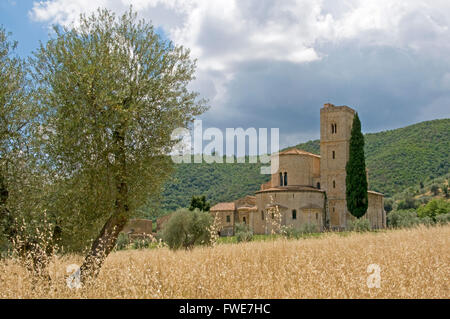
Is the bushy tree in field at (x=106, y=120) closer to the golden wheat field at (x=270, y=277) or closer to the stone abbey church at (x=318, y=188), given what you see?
the golden wheat field at (x=270, y=277)

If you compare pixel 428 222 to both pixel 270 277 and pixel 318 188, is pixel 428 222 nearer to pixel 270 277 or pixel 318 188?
pixel 270 277

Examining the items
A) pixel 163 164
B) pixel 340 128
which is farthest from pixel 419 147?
pixel 163 164

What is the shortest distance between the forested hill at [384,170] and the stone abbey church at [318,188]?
24.1 m

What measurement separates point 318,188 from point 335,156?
4.61 meters

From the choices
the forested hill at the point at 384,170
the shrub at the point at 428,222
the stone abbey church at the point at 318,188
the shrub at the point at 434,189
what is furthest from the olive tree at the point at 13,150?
the shrub at the point at 434,189

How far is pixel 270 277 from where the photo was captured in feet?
23.1

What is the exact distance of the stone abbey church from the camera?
51094 mm

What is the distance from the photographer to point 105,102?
9875 mm

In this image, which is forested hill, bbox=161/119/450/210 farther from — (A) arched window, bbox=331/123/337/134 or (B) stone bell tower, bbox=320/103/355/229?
(A) arched window, bbox=331/123/337/134

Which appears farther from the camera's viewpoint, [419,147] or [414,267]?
[419,147]

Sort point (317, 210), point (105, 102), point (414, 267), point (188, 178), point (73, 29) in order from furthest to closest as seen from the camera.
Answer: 1. point (188, 178)
2. point (317, 210)
3. point (73, 29)
4. point (105, 102)
5. point (414, 267)

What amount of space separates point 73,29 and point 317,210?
144 feet

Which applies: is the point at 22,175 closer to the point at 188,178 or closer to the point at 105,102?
the point at 105,102

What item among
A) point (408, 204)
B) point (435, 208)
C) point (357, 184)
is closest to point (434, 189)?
point (408, 204)
